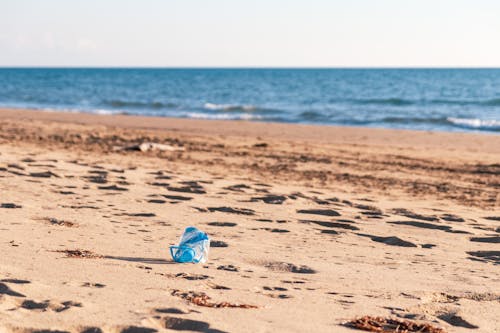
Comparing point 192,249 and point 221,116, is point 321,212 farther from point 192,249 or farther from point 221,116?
point 221,116

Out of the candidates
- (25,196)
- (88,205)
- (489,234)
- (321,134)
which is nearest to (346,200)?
(489,234)

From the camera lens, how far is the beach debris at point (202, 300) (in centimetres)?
382

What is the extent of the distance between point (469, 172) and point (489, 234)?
5125 mm

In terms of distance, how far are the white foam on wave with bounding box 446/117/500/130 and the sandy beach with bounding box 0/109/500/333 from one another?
11.3 metres

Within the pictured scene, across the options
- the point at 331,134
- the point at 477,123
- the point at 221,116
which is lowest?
the point at 221,116

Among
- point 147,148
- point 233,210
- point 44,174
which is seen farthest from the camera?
point 147,148

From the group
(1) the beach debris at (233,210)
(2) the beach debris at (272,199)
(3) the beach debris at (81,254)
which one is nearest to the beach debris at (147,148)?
(2) the beach debris at (272,199)

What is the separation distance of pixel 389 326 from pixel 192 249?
64.0 inches

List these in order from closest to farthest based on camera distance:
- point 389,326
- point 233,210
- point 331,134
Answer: point 389,326, point 233,210, point 331,134

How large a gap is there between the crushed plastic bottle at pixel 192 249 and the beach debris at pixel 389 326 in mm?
1463

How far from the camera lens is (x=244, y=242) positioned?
556 cm

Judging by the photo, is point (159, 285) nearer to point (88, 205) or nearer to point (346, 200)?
point (88, 205)

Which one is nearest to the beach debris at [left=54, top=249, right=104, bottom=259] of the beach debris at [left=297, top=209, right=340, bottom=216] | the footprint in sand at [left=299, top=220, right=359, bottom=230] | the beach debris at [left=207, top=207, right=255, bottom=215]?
the beach debris at [left=207, top=207, right=255, bottom=215]

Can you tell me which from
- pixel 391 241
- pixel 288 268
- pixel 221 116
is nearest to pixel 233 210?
pixel 391 241
